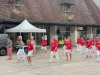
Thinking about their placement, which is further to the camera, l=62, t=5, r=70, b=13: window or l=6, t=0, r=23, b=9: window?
l=62, t=5, r=70, b=13: window

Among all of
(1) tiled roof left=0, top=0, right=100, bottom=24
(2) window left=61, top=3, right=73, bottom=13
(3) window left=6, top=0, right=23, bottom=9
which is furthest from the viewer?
(2) window left=61, top=3, right=73, bottom=13

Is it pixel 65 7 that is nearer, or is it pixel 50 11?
pixel 50 11

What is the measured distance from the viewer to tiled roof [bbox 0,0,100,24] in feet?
65.7

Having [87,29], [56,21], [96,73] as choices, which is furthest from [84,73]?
[87,29]

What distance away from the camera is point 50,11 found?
80.5 feet

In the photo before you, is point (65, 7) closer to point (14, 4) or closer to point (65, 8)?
point (65, 8)

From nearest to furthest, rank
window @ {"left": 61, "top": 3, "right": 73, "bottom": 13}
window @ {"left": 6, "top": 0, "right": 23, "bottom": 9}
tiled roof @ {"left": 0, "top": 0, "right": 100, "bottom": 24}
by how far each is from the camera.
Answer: tiled roof @ {"left": 0, "top": 0, "right": 100, "bottom": 24} < window @ {"left": 6, "top": 0, "right": 23, "bottom": 9} < window @ {"left": 61, "top": 3, "right": 73, "bottom": 13}

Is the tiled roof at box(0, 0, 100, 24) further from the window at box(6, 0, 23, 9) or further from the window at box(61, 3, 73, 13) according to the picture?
the window at box(61, 3, 73, 13)

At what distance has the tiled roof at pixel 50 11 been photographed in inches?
788

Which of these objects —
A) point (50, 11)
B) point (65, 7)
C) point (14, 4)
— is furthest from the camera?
point (65, 7)

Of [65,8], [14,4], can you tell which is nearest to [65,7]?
[65,8]

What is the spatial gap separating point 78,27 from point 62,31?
9.62 ft

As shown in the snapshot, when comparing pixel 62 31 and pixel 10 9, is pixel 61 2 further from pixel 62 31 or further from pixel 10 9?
pixel 10 9

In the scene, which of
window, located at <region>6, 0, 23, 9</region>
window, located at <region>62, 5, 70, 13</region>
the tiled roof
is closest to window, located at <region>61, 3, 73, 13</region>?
window, located at <region>62, 5, 70, 13</region>
